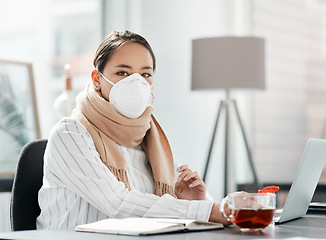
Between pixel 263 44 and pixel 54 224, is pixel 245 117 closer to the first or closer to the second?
pixel 263 44

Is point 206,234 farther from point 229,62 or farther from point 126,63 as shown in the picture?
point 229,62

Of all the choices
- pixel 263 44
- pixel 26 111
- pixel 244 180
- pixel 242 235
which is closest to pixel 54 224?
pixel 242 235

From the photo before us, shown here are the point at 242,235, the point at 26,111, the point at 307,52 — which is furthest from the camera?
the point at 307,52

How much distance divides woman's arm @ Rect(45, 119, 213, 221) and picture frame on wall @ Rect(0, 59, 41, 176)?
42.5 inches

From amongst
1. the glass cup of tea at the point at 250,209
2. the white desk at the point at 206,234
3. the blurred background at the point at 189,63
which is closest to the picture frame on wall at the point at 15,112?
the blurred background at the point at 189,63

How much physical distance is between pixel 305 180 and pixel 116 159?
0.60m

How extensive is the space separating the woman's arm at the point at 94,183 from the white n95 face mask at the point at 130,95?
0.19 m

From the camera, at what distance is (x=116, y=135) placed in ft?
6.07

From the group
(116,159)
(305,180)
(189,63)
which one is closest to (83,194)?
(116,159)

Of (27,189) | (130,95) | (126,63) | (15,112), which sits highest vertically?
(126,63)

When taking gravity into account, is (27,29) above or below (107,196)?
above

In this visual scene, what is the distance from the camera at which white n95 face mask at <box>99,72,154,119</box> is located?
1.83 meters

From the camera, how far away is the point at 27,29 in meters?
3.15

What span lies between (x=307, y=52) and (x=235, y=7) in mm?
610
